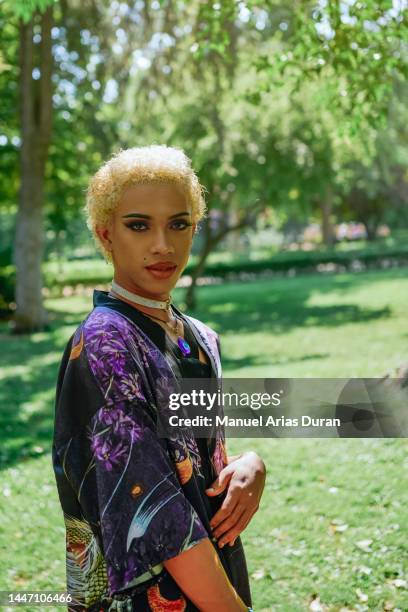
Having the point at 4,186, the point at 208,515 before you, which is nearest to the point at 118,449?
the point at 208,515

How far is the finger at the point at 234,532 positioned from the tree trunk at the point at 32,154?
15.5 meters

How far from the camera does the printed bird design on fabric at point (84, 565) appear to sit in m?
1.79

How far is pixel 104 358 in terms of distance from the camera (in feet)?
5.32

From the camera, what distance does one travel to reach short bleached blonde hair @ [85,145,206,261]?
183cm

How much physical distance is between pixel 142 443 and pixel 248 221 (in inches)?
780

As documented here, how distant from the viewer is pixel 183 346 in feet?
6.41

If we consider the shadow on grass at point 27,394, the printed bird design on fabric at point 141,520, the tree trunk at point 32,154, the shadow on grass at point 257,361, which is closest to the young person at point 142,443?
the printed bird design on fabric at point 141,520

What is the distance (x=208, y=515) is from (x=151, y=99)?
16.4m

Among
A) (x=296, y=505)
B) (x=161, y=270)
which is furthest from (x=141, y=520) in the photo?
(x=296, y=505)

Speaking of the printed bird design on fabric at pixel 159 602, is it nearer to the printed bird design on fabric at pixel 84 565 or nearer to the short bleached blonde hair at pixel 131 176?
the printed bird design on fabric at pixel 84 565

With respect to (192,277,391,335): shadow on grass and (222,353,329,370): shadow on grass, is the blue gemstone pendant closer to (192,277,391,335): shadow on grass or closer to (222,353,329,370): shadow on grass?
(222,353,329,370): shadow on grass

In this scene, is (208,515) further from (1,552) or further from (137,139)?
(137,139)

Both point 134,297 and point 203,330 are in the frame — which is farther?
point 203,330

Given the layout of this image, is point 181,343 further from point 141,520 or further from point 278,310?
point 278,310
